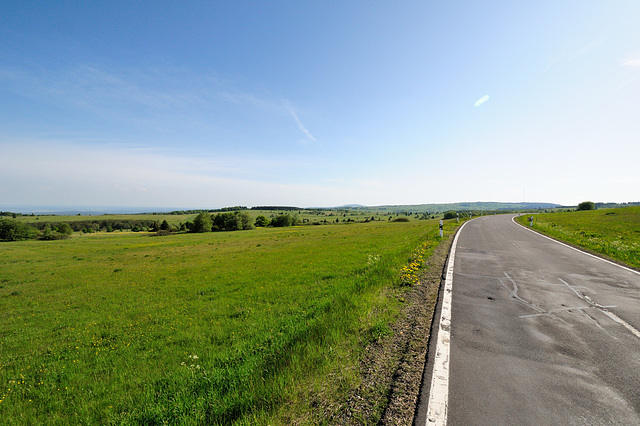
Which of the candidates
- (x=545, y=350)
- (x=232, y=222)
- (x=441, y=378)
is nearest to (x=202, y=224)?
(x=232, y=222)

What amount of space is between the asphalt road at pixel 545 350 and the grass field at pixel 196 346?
150 centimetres

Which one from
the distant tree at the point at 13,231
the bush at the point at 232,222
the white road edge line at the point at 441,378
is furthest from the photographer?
the bush at the point at 232,222

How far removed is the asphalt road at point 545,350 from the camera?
2916 mm

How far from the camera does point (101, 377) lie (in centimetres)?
597

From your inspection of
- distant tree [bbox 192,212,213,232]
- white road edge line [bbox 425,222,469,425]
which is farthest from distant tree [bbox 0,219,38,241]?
white road edge line [bbox 425,222,469,425]

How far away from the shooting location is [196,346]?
6926 millimetres

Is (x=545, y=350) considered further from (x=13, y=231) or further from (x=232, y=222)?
(x=13, y=231)

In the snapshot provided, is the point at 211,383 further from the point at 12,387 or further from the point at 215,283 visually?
the point at 215,283

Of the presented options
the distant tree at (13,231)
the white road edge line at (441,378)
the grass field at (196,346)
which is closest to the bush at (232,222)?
the distant tree at (13,231)

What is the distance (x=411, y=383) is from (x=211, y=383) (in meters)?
3.51

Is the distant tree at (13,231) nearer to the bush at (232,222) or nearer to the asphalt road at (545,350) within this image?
the bush at (232,222)

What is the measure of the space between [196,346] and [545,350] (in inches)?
330

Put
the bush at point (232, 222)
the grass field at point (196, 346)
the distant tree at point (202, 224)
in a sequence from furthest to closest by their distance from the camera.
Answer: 1. the bush at point (232, 222)
2. the distant tree at point (202, 224)
3. the grass field at point (196, 346)

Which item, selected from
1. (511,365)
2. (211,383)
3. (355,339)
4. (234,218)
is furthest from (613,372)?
(234,218)
